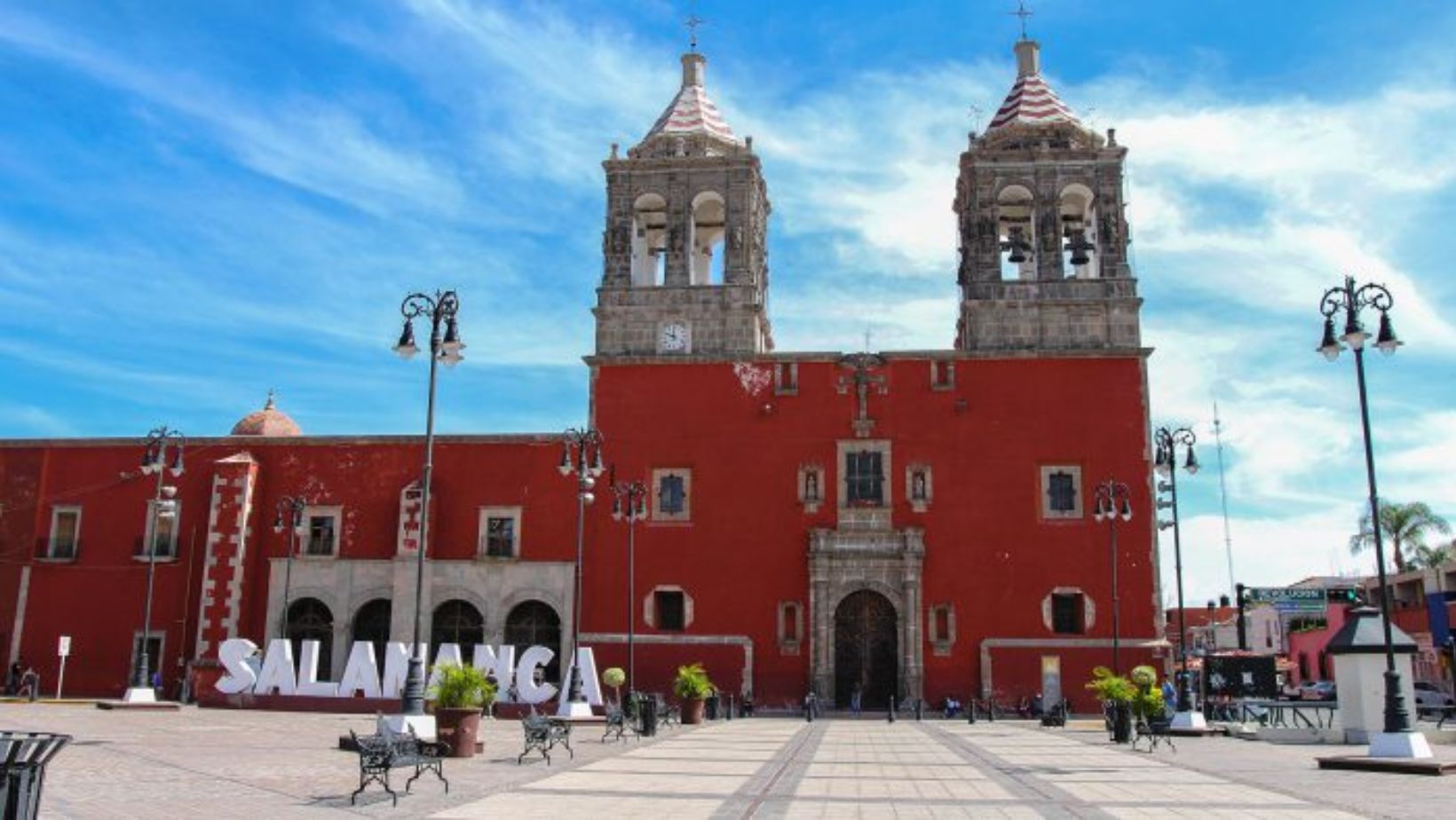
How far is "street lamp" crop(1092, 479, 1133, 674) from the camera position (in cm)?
2786

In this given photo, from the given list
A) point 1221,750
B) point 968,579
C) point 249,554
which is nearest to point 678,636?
point 968,579

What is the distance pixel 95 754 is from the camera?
14719mm

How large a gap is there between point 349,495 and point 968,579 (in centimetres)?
1702

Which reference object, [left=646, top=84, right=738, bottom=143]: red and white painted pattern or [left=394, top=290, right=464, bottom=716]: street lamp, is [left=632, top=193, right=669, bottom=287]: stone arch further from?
[left=394, top=290, right=464, bottom=716]: street lamp

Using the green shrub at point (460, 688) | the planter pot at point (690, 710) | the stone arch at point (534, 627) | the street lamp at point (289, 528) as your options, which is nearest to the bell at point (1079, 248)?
the planter pot at point (690, 710)

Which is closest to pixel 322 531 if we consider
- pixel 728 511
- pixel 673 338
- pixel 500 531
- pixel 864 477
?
pixel 500 531

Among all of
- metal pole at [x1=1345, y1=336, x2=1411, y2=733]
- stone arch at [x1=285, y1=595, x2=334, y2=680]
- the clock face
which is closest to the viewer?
metal pole at [x1=1345, y1=336, x2=1411, y2=733]

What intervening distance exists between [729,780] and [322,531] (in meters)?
22.6

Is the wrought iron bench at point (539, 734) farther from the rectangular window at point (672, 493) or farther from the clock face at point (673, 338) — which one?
the clock face at point (673, 338)

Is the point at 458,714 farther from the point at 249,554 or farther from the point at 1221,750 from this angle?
the point at 249,554

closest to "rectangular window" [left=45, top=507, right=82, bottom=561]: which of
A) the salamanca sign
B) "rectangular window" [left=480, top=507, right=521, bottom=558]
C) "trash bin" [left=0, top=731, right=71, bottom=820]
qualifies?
the salamanca sign

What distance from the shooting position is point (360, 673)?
26688 mm

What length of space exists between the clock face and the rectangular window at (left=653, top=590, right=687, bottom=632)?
6775mm

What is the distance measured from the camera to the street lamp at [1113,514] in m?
27.9
